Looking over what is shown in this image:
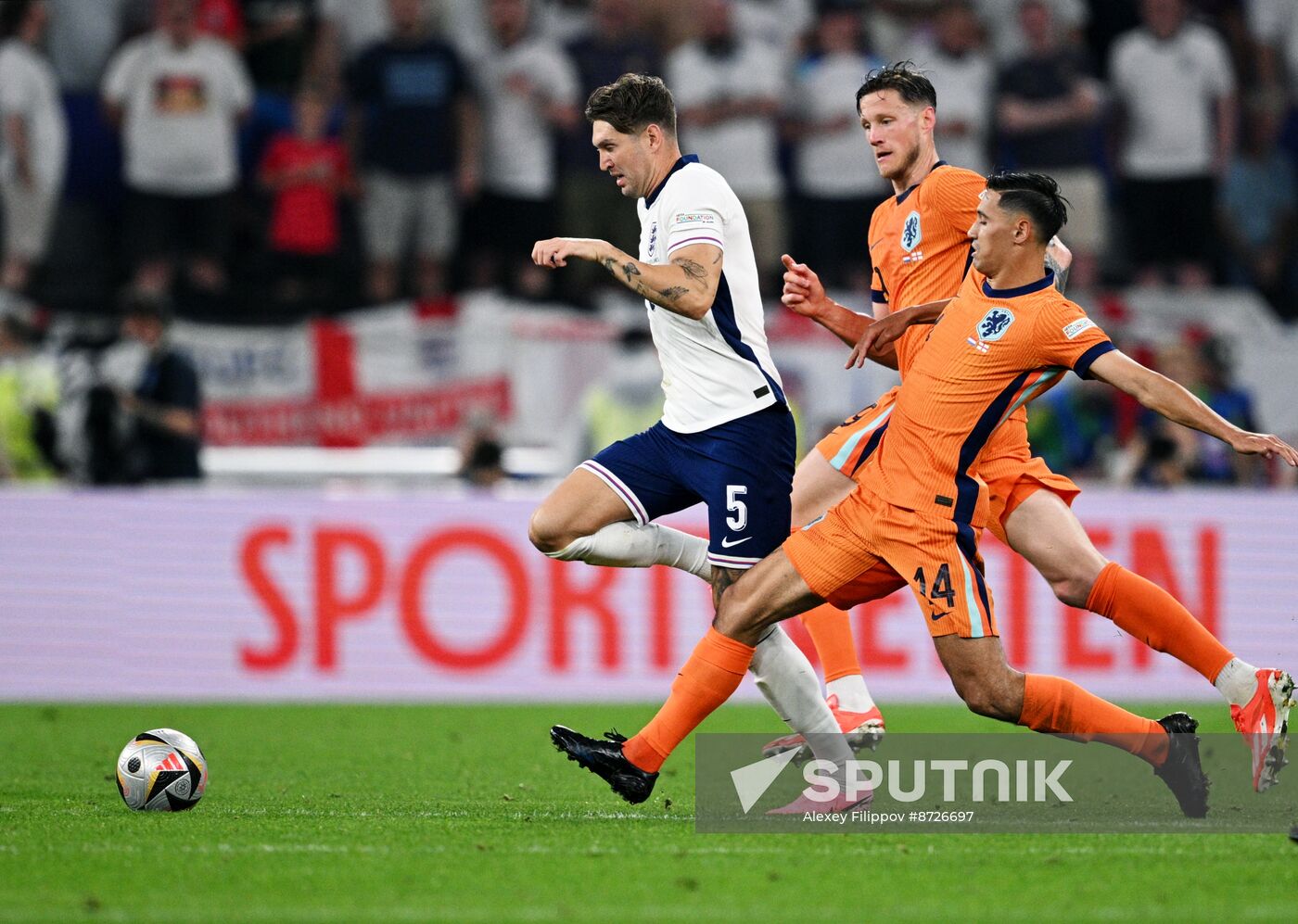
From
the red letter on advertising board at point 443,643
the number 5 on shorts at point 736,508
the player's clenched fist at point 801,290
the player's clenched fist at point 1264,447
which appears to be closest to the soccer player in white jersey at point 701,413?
the number 5 on shorts at point 736,508

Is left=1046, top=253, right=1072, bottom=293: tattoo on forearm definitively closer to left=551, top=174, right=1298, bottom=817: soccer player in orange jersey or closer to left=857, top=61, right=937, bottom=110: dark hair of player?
left=551, top=174, right=1298, bottom=817: soccer player in orange jersey

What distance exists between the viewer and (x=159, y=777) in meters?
6.74

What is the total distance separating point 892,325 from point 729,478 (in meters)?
0.93

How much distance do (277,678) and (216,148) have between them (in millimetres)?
5263

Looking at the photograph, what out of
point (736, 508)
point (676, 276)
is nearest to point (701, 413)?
point (736, 508)

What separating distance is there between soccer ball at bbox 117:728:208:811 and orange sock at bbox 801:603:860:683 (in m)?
2.59

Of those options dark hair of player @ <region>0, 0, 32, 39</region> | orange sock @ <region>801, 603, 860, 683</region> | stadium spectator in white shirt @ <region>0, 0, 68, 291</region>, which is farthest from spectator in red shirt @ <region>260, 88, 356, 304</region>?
orange sock @ <region>801, 603, 860, 683</region>

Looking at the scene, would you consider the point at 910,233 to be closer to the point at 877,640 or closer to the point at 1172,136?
the point at 877,640

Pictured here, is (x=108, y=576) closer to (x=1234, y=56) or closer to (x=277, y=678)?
(x=277, y=678)

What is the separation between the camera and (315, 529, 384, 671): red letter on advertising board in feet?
40.4

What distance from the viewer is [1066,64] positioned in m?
15.8

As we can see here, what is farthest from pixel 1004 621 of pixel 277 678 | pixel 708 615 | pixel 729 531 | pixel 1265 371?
pixel 729 531

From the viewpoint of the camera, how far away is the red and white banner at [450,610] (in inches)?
483

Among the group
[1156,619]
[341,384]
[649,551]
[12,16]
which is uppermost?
[12,16]
